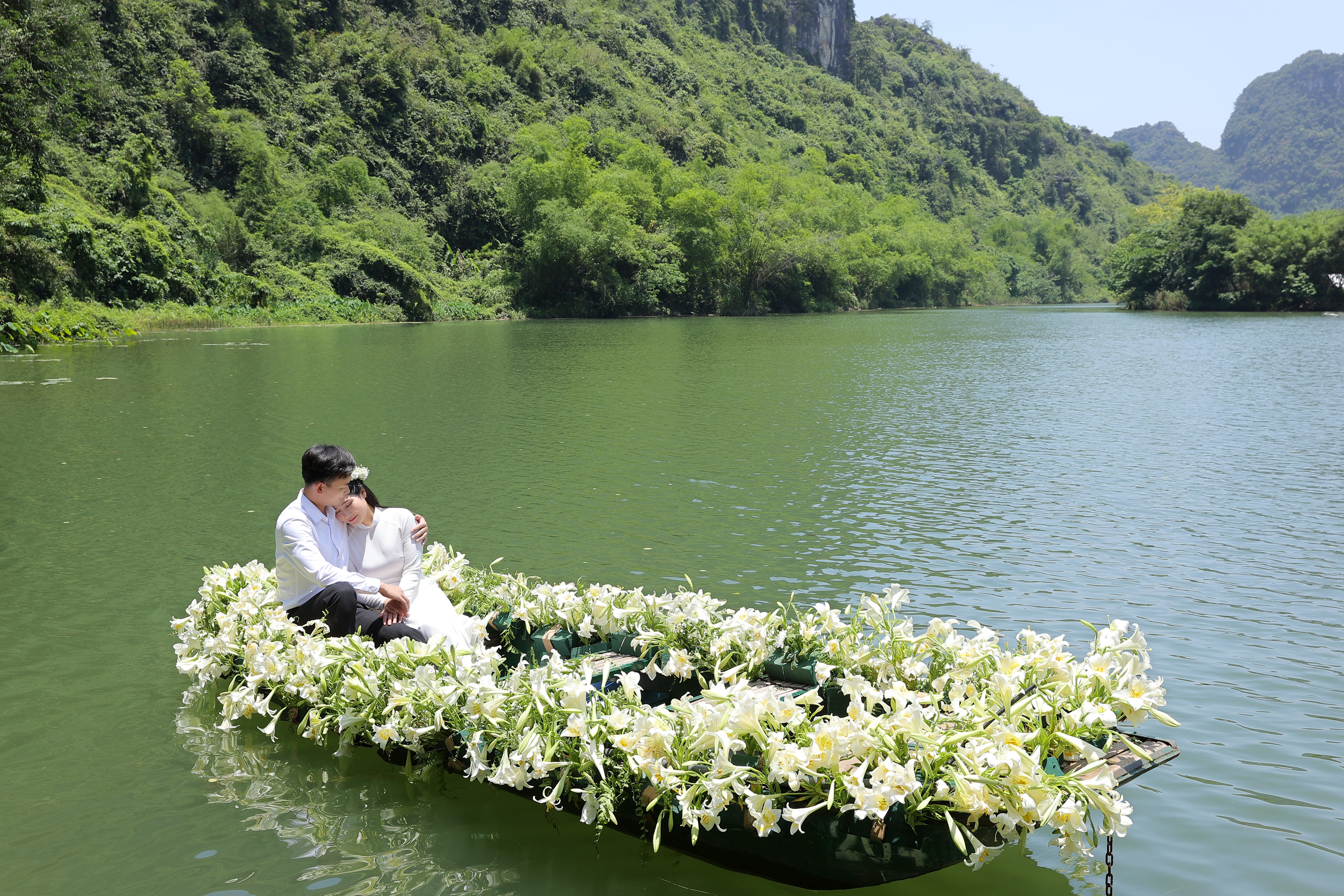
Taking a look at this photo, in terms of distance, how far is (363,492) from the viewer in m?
5.66

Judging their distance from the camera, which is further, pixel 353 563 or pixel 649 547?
pixel 649 547

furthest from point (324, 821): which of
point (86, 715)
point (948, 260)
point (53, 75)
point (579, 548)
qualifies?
point (948, 260)

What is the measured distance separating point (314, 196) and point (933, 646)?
58391 millimetres

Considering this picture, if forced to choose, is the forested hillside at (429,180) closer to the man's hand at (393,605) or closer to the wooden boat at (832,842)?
the man's hand at (393,605)

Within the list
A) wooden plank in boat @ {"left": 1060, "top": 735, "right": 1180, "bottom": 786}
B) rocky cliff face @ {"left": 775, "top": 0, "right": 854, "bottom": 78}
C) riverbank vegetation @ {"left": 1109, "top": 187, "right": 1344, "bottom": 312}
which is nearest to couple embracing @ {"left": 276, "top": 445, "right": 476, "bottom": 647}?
wooden plank in boat @ {"left": 1060, "top": 735, "right": 1180, "bottom": 786}

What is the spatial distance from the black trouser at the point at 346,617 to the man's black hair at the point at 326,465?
2.07ft

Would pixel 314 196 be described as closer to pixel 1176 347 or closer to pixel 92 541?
pixel 1176 347

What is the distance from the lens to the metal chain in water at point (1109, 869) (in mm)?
3635

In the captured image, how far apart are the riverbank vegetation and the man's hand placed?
63.9m

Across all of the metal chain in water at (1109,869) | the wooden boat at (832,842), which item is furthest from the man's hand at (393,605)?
the metal chain in water at (1109,869)

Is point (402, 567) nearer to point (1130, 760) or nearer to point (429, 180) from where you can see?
point (1130, 760)

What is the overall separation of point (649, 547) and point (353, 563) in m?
3.89

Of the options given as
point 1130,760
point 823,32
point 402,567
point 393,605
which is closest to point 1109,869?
point 1130,760

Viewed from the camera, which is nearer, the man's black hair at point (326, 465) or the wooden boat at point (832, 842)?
the wooden boat at point (832, 842)
